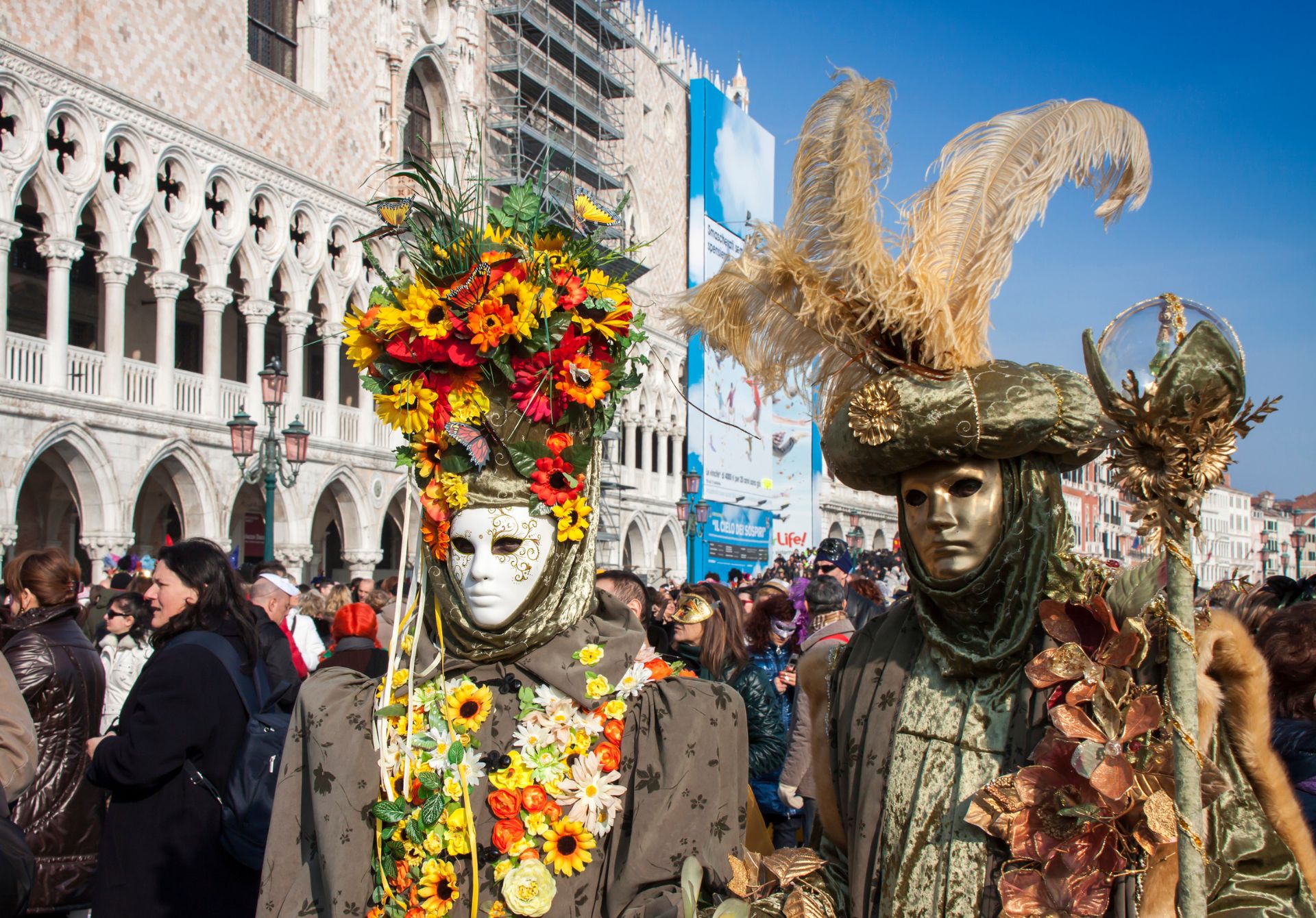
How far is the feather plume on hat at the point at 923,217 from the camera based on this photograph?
1725 millimetres

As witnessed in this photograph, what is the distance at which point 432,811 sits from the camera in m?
2.12

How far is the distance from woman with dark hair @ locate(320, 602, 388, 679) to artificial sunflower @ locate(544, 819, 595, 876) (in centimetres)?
177

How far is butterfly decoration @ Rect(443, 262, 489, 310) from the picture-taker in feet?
7.31

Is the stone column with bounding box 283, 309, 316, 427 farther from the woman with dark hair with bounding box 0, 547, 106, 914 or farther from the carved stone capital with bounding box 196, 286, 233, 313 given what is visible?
the woman with dark hair with bounding box 0, 547, 106, 914

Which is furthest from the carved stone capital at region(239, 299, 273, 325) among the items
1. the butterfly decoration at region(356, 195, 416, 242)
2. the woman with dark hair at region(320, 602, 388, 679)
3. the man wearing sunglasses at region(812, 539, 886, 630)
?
the butterfly decoration at region(356, 195, 416, 242)

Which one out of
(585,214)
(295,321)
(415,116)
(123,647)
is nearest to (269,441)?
(295,321)

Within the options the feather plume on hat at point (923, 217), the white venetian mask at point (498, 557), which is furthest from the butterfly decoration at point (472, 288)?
the feather plume on hat at point (923, 217)

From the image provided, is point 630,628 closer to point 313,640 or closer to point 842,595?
point 842,595

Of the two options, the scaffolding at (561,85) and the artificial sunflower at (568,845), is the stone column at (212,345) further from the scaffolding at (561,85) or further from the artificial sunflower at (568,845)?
the artificial sunflower at (568,845)

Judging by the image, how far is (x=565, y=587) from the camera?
2252 mm

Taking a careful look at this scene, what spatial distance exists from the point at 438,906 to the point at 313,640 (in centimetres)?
422

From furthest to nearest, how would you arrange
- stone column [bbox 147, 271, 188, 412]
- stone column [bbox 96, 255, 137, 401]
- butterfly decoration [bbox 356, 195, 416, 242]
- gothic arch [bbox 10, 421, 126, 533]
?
stone column [bbox 147, 271, 188, 412] < stone column [bbox 96, 255, 137, 401] < gothic arch [bbox 10, 421, 126, 533] < butterfly decoration [bbox 356, 195, 416, 242]

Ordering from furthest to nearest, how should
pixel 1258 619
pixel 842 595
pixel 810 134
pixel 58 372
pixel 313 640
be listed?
pixel 58 372, pixel 313 640, pixel 842 595, pixel 1258 619, pixel 810 134

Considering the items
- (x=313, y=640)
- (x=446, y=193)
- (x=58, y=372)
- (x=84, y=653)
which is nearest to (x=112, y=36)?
(x=58, y=372)
